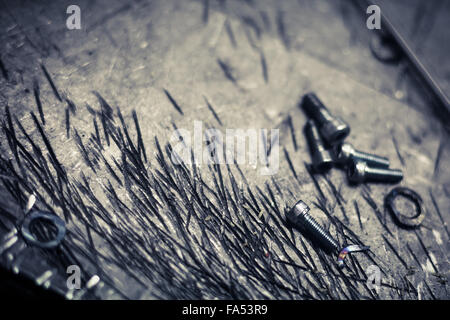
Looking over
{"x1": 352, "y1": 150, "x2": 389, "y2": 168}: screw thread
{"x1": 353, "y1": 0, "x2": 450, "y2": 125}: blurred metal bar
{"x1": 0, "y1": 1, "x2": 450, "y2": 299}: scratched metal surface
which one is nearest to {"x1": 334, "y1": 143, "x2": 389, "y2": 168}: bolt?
{"x1": 352, "y1": 150, "x2": 389, "y2": 168}: screw thread

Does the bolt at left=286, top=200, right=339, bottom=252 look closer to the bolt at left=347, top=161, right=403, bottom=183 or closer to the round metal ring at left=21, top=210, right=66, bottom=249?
the bolt at left=347, top=161, right=403, bottom=183

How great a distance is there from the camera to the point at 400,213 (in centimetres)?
158

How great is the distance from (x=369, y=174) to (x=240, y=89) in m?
0.88

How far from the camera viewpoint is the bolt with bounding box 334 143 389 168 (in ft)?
5.24

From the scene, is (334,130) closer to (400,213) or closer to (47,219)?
(400,213)

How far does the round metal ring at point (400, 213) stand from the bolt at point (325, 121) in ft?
1.35

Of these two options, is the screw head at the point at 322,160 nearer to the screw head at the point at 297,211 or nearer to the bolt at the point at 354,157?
the bolt at the point at 354,157

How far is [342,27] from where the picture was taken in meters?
2.27

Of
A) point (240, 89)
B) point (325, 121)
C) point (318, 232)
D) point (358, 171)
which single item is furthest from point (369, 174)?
point (240, 89)

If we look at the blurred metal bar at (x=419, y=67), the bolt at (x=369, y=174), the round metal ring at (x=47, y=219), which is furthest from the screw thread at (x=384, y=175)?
the round metal ring at (x=47, y=219)

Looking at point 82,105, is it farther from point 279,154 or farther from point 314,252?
point 314,252

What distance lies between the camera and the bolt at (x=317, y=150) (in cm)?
156
